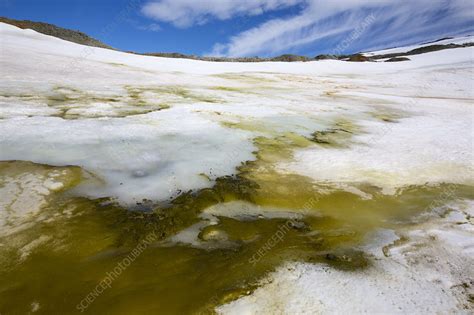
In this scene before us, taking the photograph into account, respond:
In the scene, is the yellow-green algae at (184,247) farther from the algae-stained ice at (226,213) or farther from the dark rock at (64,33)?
the dark rock at (64,33)

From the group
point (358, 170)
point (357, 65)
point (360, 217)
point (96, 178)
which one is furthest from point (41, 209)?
point (357, 65)

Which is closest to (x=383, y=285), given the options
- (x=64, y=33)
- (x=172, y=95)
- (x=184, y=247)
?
(x=184, y=247)

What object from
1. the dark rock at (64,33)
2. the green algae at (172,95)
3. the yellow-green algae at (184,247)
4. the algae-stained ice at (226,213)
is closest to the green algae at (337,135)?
the algae-stained ice at (226,213)

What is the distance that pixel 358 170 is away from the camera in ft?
13.7

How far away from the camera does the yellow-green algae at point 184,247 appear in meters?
1.93

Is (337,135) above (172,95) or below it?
below

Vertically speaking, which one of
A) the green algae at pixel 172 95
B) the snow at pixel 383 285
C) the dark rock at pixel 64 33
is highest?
the dark rock at pixel 64 33

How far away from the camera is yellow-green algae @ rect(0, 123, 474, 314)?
193 centimetres

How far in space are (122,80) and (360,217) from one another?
10.0 m

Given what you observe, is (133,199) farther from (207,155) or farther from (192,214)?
(207,155)

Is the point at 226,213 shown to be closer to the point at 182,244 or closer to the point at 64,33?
the point at 182,244

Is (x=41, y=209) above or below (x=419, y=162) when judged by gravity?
above

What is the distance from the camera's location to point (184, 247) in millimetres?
2486

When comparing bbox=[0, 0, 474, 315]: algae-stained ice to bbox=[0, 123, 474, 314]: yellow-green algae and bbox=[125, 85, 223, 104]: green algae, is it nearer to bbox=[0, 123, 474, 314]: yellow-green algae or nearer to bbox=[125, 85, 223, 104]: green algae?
bbox=[0, 123, 474, 314]: yellow-green algae
